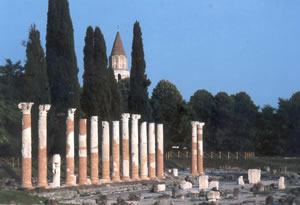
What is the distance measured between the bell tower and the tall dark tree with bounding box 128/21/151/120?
45677 millimetres

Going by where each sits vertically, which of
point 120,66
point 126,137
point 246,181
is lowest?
point 246,181

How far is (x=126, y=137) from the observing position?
37.3 meters

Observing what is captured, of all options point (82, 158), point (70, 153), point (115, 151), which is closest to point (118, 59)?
point (115, 151)

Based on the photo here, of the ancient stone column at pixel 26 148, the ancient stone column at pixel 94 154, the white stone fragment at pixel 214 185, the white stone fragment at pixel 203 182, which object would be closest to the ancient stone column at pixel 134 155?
the ancient stone column at pixel 94 154

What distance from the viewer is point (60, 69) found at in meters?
42.6

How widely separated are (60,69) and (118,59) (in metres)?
55.8

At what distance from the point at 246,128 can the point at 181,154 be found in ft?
37.2

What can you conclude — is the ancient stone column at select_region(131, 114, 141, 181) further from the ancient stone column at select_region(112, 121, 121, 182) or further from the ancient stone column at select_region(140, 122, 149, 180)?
the ancient stone column at select_region(112, 121, 121, 182)

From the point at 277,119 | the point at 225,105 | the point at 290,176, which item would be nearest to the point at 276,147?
the point at 277,119

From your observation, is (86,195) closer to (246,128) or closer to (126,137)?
(126,137)

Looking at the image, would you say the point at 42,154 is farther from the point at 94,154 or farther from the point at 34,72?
the point at 34,72

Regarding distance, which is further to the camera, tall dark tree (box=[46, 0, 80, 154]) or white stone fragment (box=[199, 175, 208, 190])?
tall dark tree (box=[46, 0, 80, 154])

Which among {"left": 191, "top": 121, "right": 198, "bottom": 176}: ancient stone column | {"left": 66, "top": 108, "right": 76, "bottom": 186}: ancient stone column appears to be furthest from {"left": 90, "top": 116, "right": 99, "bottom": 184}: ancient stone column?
{"left": 191, "top": 121, "right": 198, "bottom": 176}: ancient stone column

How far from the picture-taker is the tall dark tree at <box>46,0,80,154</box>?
4259 centimetres
